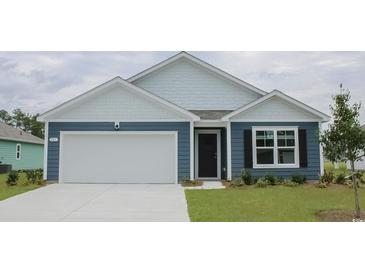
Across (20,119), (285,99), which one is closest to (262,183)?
(285,99)

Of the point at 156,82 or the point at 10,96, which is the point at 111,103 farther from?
the point at 10,96

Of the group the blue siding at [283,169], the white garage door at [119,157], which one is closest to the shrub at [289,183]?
the blue siding at [283,169]

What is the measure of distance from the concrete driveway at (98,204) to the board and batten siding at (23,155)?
14.8 metres

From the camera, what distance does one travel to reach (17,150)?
28266 millimetres

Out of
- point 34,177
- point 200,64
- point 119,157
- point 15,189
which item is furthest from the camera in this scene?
point 200,64

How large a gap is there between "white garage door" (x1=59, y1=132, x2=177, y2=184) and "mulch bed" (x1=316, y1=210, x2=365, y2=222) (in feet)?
24.8

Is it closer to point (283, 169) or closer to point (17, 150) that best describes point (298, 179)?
point (283, 169)

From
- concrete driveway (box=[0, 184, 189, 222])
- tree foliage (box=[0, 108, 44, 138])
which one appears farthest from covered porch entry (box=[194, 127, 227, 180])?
tree foliage (box=[0, 108, 44, 138])

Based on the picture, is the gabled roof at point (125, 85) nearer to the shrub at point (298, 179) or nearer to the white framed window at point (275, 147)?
the white framed window at point (275, 147)

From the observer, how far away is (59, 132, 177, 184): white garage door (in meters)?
14.9

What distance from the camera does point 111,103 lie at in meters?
14.9

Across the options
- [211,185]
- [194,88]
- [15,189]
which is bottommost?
[15,189]

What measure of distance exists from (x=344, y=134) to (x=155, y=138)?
835cm

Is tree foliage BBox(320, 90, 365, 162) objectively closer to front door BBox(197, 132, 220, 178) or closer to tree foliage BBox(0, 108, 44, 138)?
front door BBox(197, 132, 220, 178)
